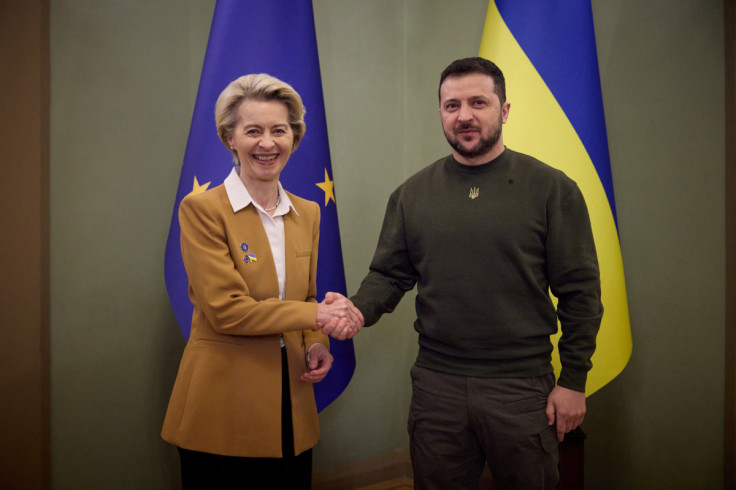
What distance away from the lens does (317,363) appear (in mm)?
1479

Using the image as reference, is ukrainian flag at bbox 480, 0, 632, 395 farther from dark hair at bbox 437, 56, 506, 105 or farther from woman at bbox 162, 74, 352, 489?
woman at bbox 162, 74, 352, 489

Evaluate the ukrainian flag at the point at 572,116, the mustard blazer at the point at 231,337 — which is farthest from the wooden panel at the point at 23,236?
the ukrainian flag at the point at 572,116

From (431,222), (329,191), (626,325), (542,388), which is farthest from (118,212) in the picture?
(626,325)

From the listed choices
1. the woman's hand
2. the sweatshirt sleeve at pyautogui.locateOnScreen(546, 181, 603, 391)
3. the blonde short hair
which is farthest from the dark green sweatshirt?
the blonde short hair

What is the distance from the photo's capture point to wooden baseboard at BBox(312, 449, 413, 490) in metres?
2.47

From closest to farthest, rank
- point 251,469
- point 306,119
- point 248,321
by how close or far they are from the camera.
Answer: point 248,321 < point 251,469 < point 306,119

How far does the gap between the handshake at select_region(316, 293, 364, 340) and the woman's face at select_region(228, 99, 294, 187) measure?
1.32 ft

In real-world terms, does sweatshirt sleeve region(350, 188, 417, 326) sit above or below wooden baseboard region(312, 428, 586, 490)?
above

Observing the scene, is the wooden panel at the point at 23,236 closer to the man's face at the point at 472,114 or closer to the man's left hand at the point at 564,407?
the man's face at the point at 472,114

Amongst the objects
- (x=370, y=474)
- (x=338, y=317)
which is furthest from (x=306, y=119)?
(x=370, y=474)

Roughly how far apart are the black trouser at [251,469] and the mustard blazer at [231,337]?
0.03 m

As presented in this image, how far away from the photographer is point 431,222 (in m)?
1.46

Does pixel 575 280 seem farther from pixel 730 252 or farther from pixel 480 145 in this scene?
pixel 730 252

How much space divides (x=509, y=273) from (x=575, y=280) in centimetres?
18
